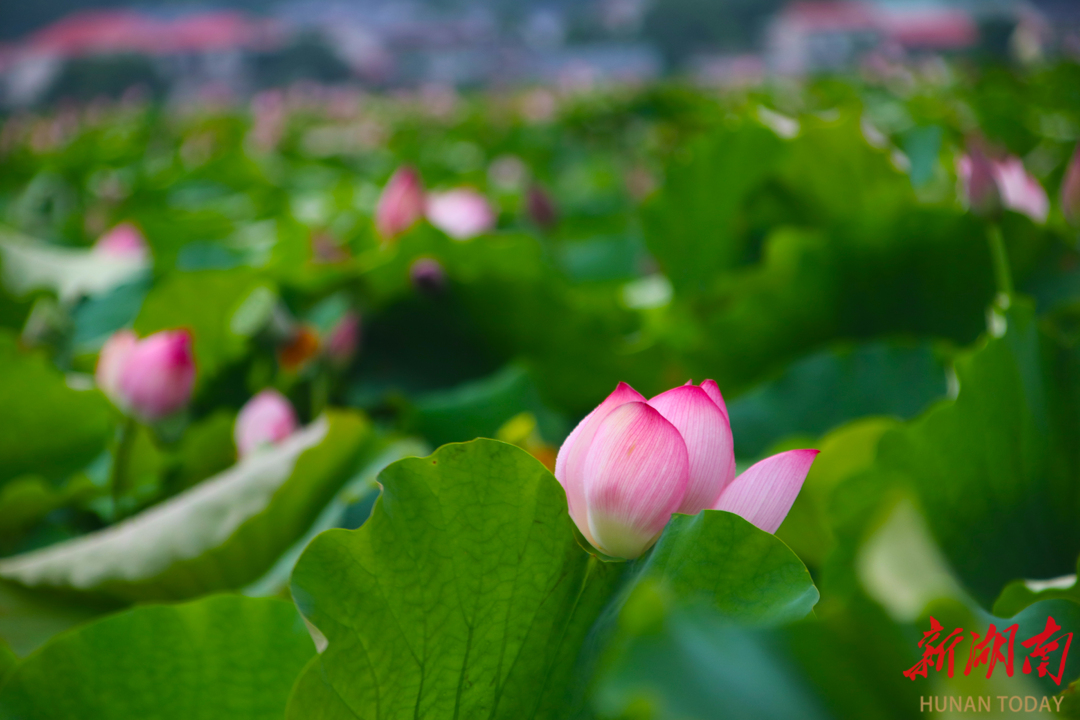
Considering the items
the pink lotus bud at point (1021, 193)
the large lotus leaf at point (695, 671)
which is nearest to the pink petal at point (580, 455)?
the large lotus leaf at point (695, 671)

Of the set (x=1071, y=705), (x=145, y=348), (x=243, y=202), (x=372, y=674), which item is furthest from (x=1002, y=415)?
(x=243, y=202)

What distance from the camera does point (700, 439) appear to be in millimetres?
286

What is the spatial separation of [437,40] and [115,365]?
18.9 m

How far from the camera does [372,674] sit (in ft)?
0.88

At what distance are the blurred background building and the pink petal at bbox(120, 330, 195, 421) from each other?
802 centimetres

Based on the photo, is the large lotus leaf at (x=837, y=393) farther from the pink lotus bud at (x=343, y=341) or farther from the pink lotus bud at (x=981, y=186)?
the pink lotus bud at (x=343, y=341)

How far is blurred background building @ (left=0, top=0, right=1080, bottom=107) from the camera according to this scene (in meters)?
11.5

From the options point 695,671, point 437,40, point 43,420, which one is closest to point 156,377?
point 43,420

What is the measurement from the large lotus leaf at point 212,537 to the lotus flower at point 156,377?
0.10 metres

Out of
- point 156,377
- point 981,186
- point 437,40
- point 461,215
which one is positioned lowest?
point 437,40

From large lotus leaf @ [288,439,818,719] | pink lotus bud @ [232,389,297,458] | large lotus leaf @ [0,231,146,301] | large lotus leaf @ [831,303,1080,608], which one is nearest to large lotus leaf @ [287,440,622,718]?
large lotus leaf @ [288,439,818,719]

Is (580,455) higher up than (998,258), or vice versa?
(580,455)

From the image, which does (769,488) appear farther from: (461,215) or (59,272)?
(59,272)

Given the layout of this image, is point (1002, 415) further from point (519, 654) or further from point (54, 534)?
point (54, 534)
